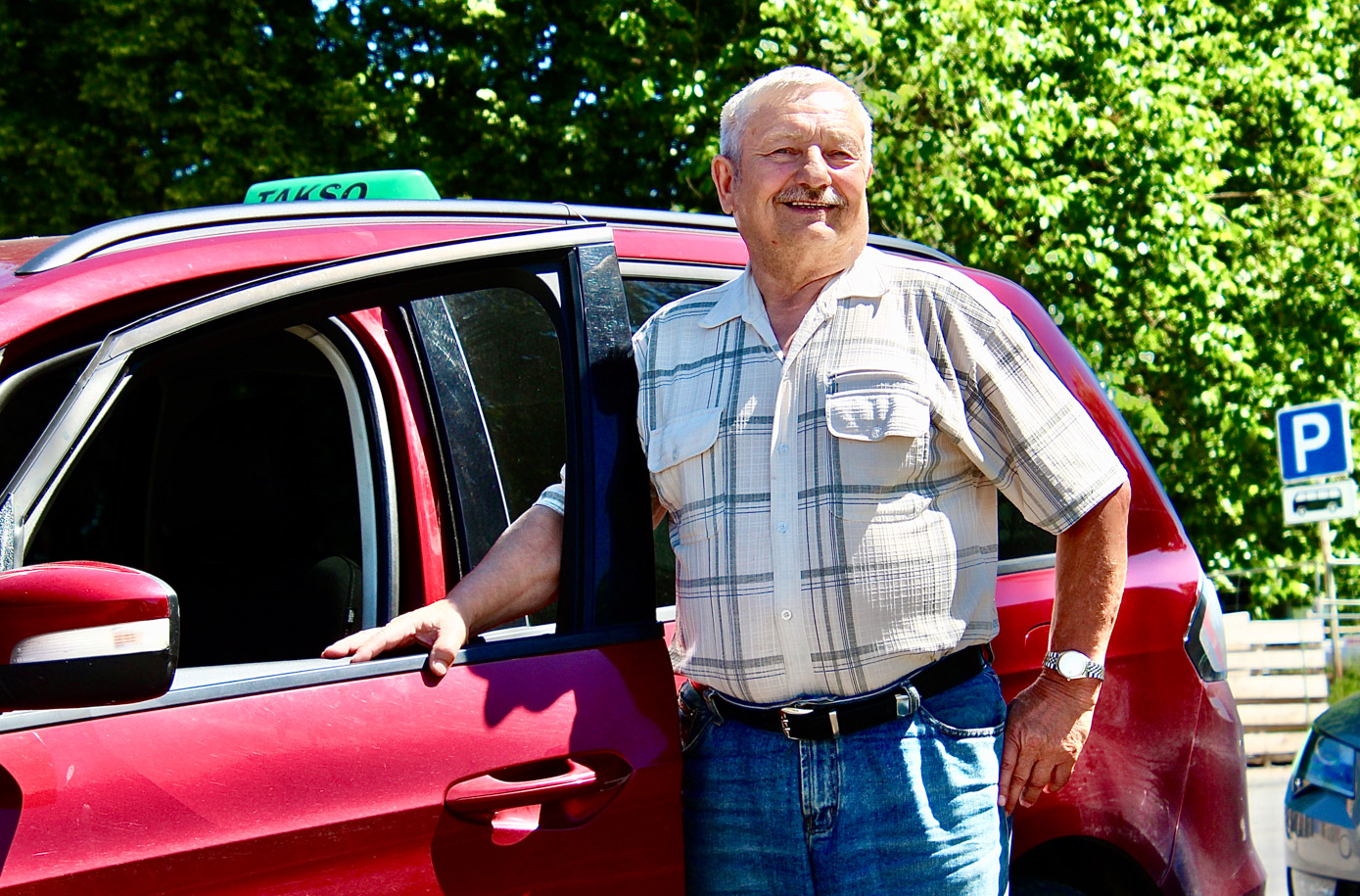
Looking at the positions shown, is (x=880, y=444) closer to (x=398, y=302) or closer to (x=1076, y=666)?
(x=1076, y=666)

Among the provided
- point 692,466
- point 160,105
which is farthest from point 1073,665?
point 160,105

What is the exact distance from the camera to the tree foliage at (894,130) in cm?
918

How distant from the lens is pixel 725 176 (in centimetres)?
209

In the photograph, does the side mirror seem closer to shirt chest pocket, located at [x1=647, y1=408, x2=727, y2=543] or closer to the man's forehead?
shirt chest pocket, located at [x1=647, y1=408, x2=727, y2=543]

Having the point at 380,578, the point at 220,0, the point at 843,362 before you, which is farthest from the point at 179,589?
the point at 220,0

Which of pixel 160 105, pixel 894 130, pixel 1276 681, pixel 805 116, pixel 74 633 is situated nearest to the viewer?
pixel 74 633

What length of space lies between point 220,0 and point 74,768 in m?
9.28

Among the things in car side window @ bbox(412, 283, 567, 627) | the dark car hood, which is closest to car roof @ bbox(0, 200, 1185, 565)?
car side window @ bbox(412, 283, 567, 627)

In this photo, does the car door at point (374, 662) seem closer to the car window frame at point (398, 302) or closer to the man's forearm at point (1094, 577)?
the car window frame at point (398, 302)

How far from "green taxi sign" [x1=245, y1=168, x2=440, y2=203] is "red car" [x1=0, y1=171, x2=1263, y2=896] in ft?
0.13

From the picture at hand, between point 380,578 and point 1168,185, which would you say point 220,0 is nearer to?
point 1168,185

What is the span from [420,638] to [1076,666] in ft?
3.09

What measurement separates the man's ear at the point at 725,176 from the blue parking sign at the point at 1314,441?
826cm

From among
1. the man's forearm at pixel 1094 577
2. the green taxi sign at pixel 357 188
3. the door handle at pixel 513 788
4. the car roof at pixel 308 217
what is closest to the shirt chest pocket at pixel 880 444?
the man's forearm at pixel 1094 577
